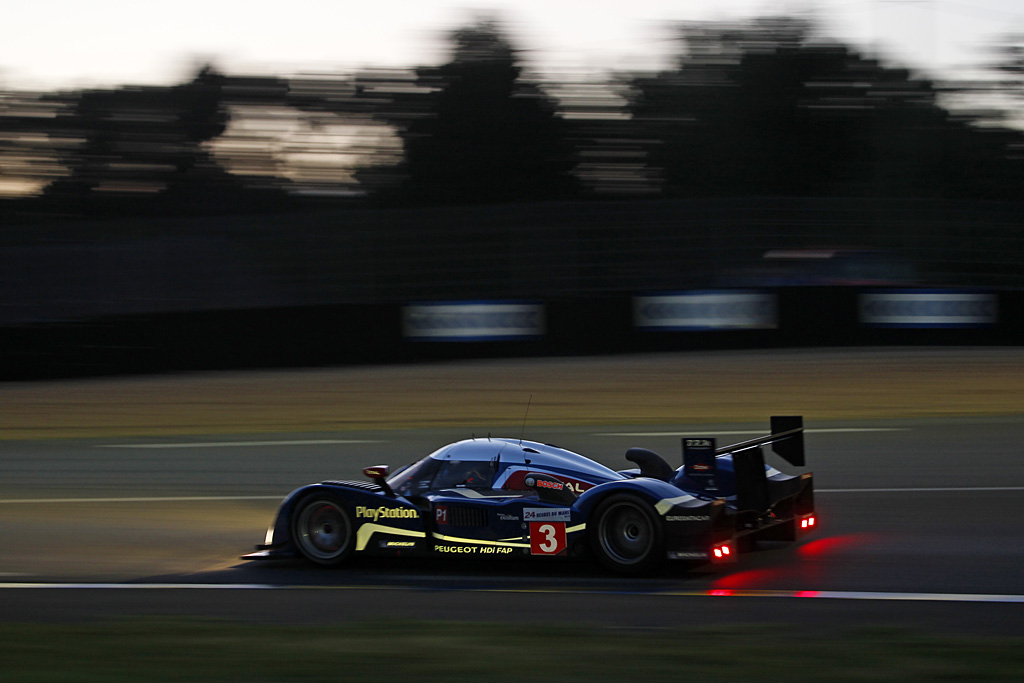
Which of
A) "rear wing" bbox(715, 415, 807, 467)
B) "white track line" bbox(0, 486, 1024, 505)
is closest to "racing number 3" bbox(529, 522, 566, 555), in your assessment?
"rear wing" bbox(715, 415, 807, 467)

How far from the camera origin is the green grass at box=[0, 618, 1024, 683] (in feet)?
16.0

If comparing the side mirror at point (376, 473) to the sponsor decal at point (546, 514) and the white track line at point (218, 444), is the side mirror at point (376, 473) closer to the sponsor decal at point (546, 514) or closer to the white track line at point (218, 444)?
the sponsor decal at point (546, 514)

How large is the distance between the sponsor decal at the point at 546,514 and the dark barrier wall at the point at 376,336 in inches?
513

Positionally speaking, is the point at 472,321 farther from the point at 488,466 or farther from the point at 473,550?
the point at 473,550

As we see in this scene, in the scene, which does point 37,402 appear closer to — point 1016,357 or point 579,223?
point 579,223

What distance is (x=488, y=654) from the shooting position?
521cm

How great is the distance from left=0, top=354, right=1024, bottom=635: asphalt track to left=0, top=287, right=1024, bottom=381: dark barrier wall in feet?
21.3

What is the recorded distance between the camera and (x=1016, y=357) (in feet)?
63.8

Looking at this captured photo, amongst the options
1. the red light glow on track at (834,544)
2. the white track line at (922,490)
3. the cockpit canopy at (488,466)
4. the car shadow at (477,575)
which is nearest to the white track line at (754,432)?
the white track line at (922,490)

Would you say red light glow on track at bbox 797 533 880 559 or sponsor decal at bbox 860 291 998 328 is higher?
sponsor decal at bbox 860 291 998 328

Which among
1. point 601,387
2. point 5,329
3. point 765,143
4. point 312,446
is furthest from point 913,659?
point 765,143

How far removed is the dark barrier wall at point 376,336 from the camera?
64.8 feet

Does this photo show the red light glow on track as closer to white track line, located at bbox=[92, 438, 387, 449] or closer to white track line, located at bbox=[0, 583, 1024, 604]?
white track line, located at bbox=[0, 583, 1024, 604]

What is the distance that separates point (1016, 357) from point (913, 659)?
52.2ft
